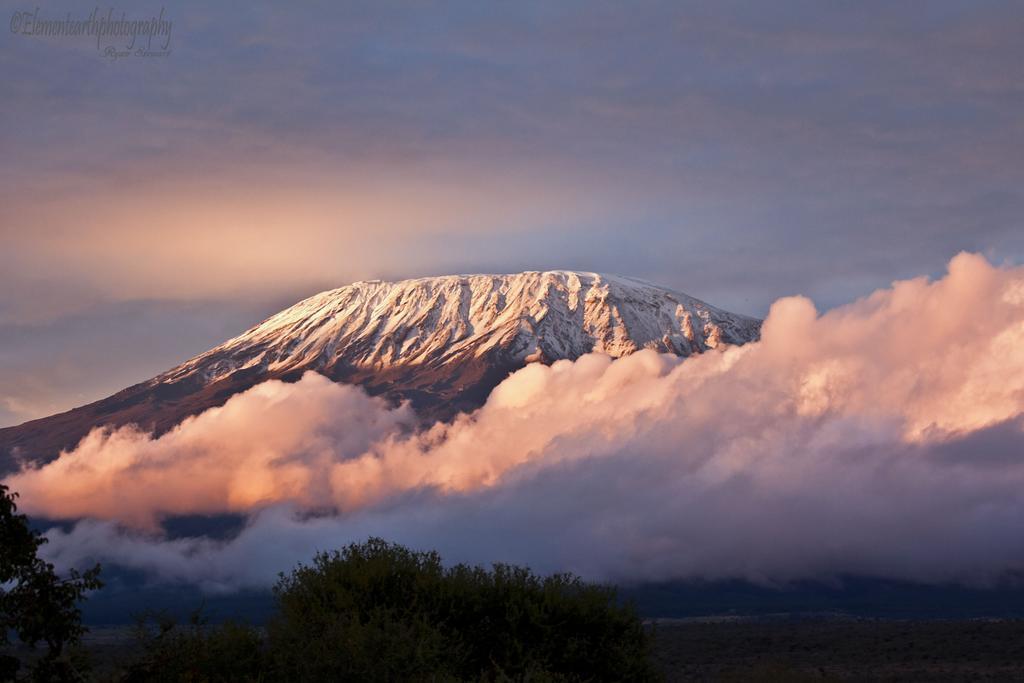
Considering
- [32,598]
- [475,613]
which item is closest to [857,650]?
[475,613]

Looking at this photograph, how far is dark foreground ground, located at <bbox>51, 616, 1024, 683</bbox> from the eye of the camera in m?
103

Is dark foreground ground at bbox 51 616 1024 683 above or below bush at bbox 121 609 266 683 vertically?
below

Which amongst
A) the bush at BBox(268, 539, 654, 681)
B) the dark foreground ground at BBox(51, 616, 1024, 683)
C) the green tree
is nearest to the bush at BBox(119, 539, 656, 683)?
the bush at BBox(268, 539, 654, 681)

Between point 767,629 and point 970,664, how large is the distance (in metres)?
45.6

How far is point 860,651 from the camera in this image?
12356 centimetres

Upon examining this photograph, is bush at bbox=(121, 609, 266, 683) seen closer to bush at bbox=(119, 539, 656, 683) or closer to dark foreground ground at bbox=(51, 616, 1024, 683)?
bush at bbox=(119, 539, 656, 683)

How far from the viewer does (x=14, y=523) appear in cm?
2881

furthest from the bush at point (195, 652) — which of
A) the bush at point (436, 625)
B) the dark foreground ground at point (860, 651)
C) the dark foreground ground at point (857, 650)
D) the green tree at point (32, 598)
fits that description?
the dark foreground ground at point (860, 651)

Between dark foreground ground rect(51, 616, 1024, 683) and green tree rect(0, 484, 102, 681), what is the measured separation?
207ft

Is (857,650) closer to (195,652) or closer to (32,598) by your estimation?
(195,652)

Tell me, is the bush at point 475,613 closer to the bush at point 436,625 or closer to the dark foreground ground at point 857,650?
the bush at point 436,625

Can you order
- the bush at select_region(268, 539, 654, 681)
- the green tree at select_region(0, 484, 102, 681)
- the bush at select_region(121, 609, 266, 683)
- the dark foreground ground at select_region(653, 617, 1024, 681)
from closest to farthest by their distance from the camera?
the green tree at select_region(0, 484, 102, 681)
the bush at select_region(121, 609, 266, 683)
the bush at select_region(268, 539, 654, 681)
the dark foreground ground at select_region(653, 617, 1024, 681)

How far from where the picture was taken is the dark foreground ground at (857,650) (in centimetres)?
10269

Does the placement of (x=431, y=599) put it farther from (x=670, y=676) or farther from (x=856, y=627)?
(x=856, y=627)
